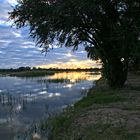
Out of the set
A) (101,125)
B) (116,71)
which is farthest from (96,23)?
A: (101,125)

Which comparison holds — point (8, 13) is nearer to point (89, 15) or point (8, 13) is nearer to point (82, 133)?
point (89, 15)

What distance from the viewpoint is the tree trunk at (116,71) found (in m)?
37.3

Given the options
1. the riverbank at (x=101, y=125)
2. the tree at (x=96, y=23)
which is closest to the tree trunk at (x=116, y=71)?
the tree at (x=96, y=23)

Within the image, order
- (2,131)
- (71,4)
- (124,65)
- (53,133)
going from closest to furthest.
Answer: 1. (53,133)
2. (2,131)
3. (71,4)
4. (124,65)

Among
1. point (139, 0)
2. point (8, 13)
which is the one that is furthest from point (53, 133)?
point (8, 13)

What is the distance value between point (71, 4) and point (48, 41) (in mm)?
7666

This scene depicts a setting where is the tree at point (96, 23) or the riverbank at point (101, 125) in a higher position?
the tree at point (96, 23)

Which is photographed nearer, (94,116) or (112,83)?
(94,116)

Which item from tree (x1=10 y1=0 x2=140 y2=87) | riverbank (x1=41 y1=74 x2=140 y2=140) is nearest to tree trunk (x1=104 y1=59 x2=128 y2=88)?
tree (x1=10 y1=0 x2=140 y2=87)

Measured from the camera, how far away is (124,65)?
3794cm

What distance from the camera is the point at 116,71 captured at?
3747 centimetres

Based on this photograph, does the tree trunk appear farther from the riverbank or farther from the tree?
the riverbank

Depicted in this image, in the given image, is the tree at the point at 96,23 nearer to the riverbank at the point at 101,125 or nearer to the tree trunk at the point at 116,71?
the tree trunk at the point at 116,71

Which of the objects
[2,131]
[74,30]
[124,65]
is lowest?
[2,131]
